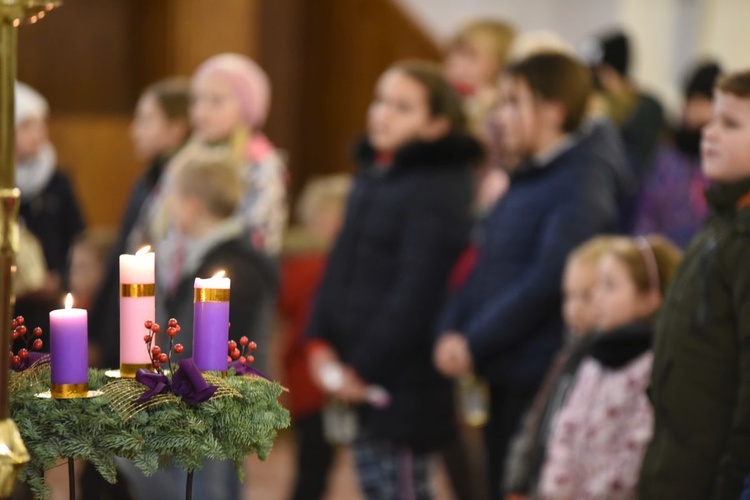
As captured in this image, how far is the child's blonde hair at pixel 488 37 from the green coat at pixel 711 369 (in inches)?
110

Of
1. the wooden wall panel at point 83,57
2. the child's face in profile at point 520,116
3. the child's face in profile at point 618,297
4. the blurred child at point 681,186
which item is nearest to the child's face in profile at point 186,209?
the child's face in profile at point 520,116

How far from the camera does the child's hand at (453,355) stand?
139 inches

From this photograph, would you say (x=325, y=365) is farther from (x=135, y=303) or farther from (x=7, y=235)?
(x=7, y=235)

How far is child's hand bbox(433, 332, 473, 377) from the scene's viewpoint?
3.53m

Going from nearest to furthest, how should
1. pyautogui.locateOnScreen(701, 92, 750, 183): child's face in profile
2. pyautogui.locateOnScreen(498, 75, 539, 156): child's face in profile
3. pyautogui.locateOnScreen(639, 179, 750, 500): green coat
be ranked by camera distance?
pyautogui.locateOnScreen(639, 179, 750, 500): green coat, pyautogui.locateOnScreen(701, 92, 750, 183): child's face in profile, pyautogui.locateOnScreen(498, 75, 539, 156): child's face in profile

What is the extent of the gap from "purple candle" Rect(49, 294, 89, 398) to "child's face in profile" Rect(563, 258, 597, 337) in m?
1.81

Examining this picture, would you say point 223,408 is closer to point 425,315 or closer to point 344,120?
point 425,315

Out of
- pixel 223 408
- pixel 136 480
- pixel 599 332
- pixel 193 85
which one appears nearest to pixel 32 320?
pixel 193 85

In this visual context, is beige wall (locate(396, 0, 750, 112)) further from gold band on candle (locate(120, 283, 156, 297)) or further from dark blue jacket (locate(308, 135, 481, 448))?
gold band on candle (locate(120, 283, 156, 297))

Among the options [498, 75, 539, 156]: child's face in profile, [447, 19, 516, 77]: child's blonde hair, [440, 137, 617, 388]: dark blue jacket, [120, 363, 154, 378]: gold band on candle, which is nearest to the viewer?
[120, 363, 154, 378]: gold band on candle

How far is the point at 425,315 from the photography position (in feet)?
12.6

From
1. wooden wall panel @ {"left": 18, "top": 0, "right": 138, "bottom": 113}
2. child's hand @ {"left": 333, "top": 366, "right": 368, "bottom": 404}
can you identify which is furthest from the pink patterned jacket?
wooden wall panel @ {"left": 18, "top": 0, "right": 138, "bottom": 113}

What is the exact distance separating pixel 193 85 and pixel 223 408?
298cm

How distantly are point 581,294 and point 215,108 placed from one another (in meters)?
1.65
